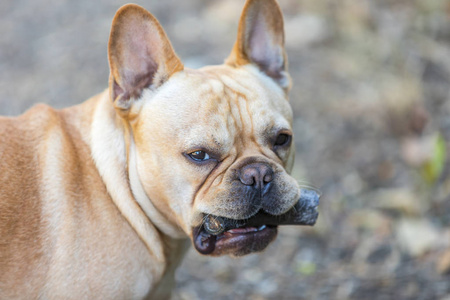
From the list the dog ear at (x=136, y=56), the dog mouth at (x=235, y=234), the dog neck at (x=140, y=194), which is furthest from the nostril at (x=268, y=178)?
the dog ear at (x=136, y=56)

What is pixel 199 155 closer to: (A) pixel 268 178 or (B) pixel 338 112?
(A) pixel 268 178

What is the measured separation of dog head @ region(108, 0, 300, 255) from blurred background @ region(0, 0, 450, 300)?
1696 mm

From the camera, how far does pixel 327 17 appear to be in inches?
324

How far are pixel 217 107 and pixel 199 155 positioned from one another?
1.05 feet

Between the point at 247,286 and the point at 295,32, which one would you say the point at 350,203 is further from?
the point at 295,32

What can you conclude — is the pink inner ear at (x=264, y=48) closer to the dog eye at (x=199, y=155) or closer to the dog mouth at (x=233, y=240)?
the dog eye at (x=199, y=155)

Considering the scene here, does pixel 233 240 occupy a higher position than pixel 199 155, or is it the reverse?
pixel 199 155

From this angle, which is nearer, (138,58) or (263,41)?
(138,58)

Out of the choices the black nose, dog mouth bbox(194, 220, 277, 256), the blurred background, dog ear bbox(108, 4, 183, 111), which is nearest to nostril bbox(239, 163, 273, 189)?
the black nose

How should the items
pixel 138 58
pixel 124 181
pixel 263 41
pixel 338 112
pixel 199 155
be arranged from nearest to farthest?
pixel 199 155, pixel 124 181, pixel 138 58, pixel 263 41, pixel 338 112

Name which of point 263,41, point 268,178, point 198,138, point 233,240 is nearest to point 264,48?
point 263,41

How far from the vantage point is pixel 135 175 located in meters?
3.14

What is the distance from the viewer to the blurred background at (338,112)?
15.0 feet

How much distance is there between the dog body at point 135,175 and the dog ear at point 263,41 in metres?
0.44
